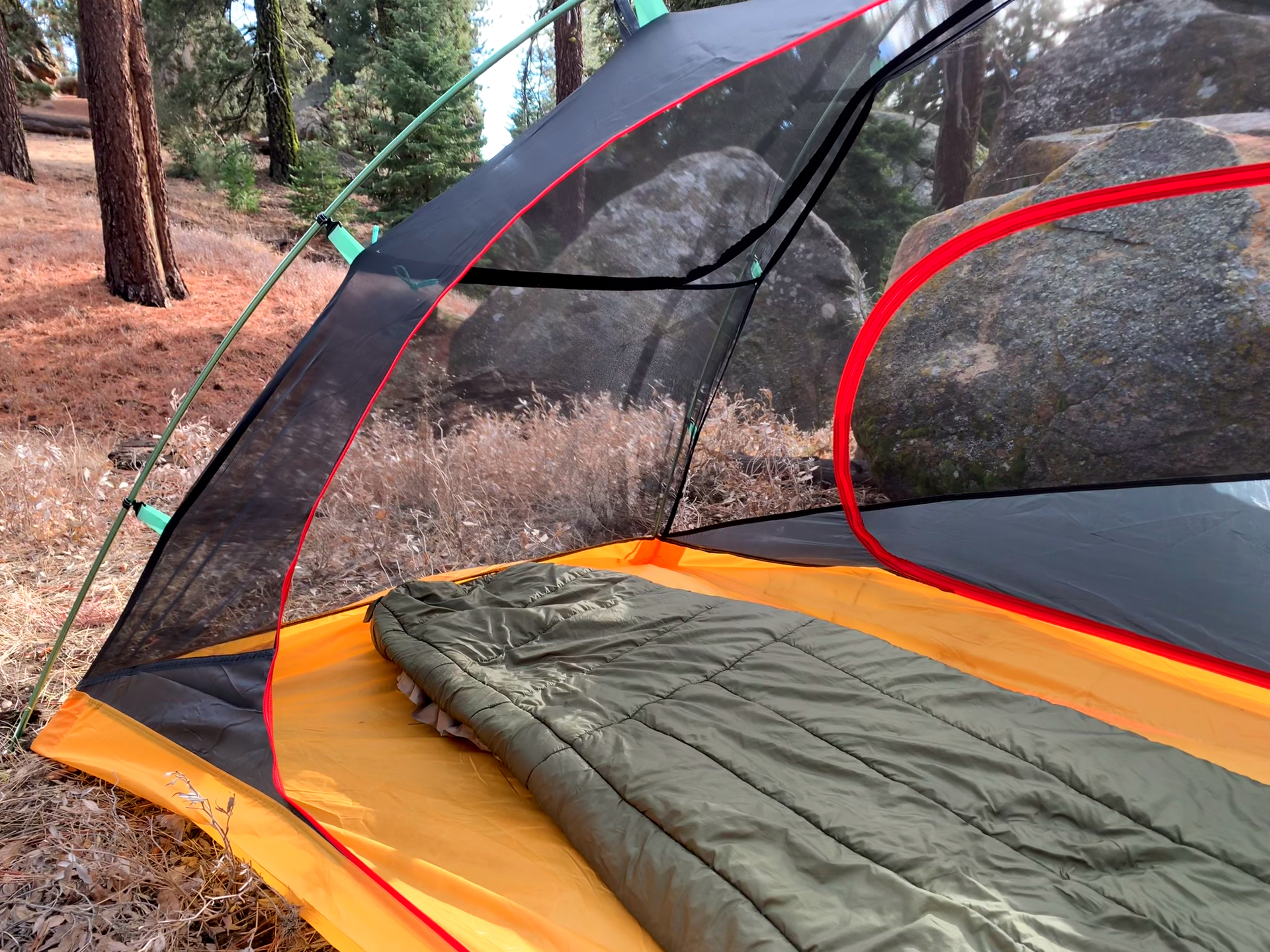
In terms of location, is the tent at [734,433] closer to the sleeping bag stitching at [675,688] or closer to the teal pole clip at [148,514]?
the teal pole clip at [148,514]

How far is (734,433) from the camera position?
2721 millimetres

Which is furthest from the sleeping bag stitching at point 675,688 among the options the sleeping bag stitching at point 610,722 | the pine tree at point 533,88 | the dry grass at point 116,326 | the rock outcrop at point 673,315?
the pine tree at point 533,88

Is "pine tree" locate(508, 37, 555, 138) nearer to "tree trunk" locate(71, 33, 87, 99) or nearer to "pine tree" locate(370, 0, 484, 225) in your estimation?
"pine tree" locate(370, 0, 484, 225)

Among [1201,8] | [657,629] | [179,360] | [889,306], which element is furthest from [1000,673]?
[179,360]

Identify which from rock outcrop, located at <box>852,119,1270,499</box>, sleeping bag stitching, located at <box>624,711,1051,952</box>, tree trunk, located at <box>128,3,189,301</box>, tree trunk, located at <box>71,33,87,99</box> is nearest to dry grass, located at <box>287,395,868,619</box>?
rock outcrop, located at <box>852,119,1270,499</box>

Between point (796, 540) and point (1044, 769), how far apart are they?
3.78 ft

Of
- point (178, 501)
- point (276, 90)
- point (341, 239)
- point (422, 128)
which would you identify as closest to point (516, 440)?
point (341, 239)

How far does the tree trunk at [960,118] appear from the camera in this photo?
1863 millimetres

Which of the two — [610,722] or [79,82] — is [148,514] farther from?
[79,82]

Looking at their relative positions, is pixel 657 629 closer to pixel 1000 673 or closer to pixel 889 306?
pixel 1000 673

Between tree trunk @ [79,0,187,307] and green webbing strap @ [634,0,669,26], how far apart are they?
4.79 meters

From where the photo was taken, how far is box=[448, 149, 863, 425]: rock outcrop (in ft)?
6.61

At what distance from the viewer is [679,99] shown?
1.56 metres

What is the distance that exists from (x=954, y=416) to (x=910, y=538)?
14.9 inches
